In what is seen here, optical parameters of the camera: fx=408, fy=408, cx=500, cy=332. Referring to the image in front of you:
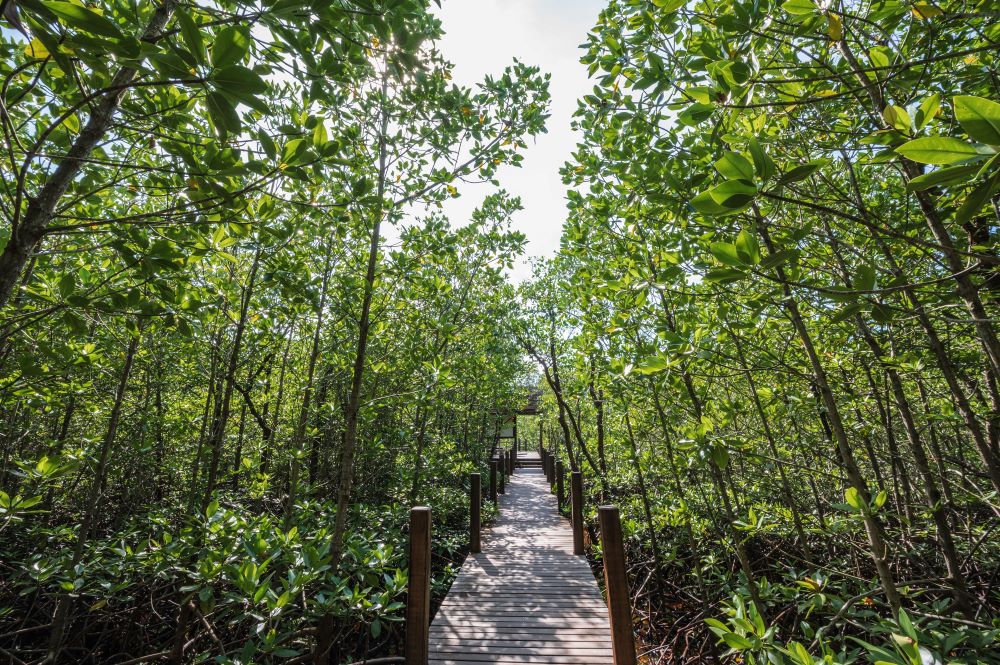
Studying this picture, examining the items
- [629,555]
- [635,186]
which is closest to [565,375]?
[629,555]

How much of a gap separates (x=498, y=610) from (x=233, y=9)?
5.60m

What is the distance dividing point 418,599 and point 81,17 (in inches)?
142

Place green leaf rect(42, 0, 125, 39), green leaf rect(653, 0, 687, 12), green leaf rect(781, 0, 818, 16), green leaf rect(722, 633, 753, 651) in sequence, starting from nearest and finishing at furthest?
green leaf rect(42, 0, 125, 39) → green leaf rect(781, 0, 818, 16) → green leaf rect(653, 0, 687, 12) → green leaf rect(722, 633, 753, 651)

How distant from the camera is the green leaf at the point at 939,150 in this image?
66 cm

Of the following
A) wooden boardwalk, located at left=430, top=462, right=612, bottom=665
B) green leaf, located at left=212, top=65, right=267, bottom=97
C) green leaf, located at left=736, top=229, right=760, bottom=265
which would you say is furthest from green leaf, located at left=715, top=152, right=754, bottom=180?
wooden boardwalk, located at left=430, top=462, right=612, bottom=665

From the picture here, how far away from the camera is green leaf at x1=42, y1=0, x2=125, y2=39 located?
770 mm

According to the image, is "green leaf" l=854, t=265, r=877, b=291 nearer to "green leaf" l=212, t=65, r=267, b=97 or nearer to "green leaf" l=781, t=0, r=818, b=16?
"green leaf" l=781, t=0, r=818, b=16

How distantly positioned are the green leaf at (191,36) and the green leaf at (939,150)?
1336 mm

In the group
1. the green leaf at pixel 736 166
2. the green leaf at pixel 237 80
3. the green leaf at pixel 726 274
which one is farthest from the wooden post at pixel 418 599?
the green leaf at pixel 736 166

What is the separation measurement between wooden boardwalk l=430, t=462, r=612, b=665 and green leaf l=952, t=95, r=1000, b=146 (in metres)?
4.44

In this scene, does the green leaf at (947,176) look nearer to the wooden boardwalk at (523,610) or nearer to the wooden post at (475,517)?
the wooden boardwalk at (523,610)

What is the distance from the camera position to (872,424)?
3.08m

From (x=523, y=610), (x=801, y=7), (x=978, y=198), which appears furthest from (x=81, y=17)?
(x=523, y=610)

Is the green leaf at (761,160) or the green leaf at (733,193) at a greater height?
the green leaf at (761,160)
